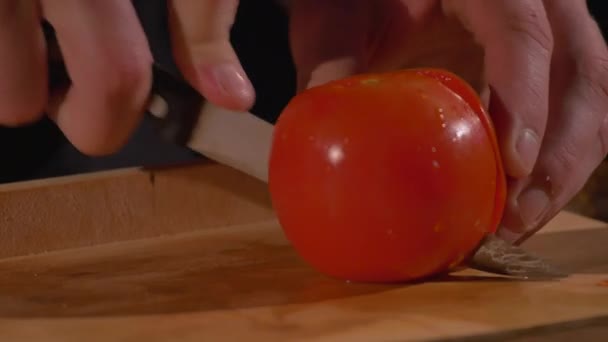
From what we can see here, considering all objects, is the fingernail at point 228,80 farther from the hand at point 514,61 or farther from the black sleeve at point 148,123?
the black sleeve at point 148,123

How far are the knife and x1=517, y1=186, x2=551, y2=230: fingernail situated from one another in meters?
0.06

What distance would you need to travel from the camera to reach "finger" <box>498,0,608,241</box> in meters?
0.86

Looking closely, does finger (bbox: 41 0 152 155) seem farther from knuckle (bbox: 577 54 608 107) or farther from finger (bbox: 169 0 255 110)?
knuckle (bbox: 577 54 608 107)

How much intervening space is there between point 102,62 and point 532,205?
0.41 metres

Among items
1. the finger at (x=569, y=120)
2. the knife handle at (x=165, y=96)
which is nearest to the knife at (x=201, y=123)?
the knife handle at (x=165, y=96)

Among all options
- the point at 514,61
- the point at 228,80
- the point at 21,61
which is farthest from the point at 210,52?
the point at 514,61

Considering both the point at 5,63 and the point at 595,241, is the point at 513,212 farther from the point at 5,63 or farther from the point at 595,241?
the point at 5,63

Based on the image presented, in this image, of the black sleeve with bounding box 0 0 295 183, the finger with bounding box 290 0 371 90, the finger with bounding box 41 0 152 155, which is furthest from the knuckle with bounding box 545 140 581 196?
the black sleeve with bounding box 0 0 295 183

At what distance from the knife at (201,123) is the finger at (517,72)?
83 millimetres

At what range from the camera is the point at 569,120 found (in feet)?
2.96

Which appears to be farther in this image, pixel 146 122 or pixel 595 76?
pixel 146 122

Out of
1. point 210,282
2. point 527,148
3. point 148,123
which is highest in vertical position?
point 527,148

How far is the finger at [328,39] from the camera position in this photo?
101cm

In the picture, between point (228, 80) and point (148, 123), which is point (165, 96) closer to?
point (228, 80)
